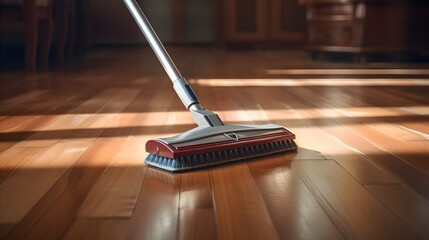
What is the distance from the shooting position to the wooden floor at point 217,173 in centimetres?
88

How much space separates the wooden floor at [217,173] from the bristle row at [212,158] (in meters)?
0.02

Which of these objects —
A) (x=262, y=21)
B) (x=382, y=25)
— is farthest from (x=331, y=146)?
(x=262, y=21)

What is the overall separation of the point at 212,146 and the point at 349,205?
31 centimetres

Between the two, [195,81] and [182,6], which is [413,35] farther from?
[182,6]

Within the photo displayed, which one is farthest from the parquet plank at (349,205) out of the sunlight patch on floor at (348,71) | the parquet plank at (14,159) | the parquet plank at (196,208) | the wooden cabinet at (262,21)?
the wooden cabinet at (262,21)

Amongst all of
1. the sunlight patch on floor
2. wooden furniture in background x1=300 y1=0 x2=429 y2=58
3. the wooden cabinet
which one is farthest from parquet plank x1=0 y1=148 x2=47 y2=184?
the wooden cabinet

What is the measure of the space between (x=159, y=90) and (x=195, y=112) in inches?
55.7

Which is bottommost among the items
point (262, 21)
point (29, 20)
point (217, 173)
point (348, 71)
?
point (348, 71)

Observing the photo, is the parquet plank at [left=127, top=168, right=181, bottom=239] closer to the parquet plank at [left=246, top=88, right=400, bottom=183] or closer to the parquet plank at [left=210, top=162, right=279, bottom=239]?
the parquet plank at [left=210, top=162, right=279, bottom=239]

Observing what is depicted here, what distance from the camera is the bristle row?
1.18m

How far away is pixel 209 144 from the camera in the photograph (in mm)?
1191

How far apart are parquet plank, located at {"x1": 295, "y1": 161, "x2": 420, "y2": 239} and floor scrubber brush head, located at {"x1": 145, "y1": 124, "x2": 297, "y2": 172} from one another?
0.28ft

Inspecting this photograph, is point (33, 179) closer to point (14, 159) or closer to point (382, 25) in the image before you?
point (14, 159)

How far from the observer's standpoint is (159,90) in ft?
9.02
